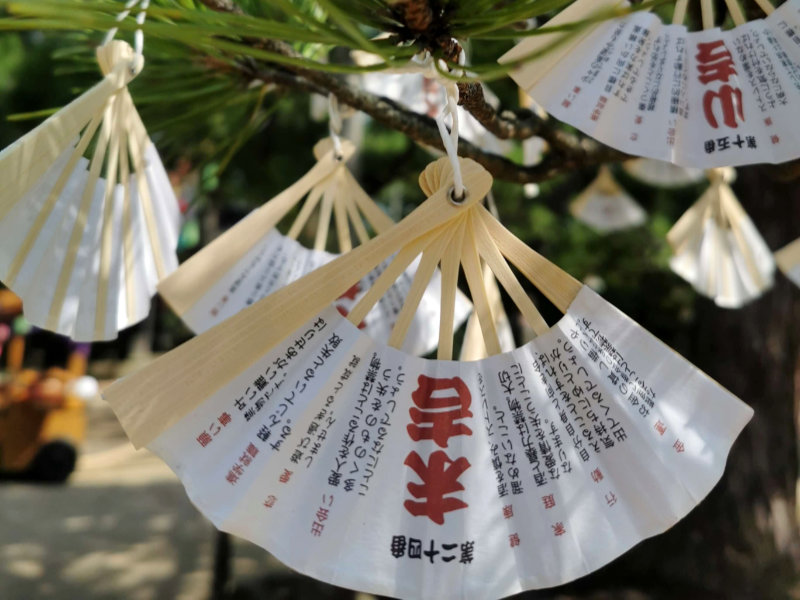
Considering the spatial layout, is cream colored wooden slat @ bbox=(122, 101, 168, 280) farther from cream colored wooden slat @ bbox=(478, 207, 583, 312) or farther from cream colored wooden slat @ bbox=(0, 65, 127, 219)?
cream colored wooden slat @ bbox=(478, 207, 583, 312)

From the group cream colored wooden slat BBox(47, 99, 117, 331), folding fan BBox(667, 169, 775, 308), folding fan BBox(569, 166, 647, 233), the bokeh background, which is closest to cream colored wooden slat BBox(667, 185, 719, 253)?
folding fan BBox(667, 169, 775, 308)

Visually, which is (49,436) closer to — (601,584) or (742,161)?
(601,584)

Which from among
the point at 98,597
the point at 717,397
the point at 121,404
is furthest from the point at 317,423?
the point at 98,597

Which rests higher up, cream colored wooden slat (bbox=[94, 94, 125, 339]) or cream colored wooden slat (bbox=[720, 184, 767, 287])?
cream colored wooden slat (bbox=[720, 184, 767, 287])

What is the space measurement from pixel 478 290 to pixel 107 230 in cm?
29

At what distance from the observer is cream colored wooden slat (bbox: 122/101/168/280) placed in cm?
54

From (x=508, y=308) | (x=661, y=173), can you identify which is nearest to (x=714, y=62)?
(x=661, y=173)

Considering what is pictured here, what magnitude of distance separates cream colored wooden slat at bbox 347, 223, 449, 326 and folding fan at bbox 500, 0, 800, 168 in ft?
0.35

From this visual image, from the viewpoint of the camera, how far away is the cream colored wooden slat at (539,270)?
1.31 feet

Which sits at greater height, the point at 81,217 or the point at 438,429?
the point at 81,217

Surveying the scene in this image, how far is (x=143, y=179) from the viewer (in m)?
0.56

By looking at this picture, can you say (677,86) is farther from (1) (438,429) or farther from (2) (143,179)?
(2) (143,179)

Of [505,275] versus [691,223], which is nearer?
[505,275]

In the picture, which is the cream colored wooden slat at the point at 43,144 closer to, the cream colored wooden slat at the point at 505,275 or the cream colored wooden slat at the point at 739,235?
the cream colored wooden slat at the point at 505,275
